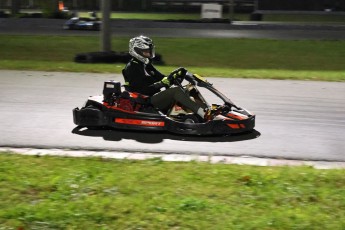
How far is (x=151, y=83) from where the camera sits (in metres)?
8.48

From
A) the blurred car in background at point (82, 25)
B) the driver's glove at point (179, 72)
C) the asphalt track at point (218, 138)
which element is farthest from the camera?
the blurred car in background at point (82, 25)

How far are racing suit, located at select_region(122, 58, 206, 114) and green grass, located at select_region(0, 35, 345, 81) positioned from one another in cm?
668

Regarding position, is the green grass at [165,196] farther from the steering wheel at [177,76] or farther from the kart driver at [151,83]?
the steering wheel at [177,76]

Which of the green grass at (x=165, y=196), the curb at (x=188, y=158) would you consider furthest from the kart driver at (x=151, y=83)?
the green grass at (x=165, y=196)

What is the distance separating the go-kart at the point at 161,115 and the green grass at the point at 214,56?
22.2 feet

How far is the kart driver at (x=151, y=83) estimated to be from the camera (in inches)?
320

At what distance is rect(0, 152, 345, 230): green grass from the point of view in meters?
4.67

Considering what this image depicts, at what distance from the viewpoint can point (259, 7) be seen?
49.1 meters

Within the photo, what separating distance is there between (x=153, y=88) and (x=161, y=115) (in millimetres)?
422

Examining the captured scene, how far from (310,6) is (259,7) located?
4.39m

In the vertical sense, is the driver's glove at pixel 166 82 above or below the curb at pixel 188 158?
above

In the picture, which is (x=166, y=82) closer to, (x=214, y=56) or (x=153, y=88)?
(x=153, y=88)

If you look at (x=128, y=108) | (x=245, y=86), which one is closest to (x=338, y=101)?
(x=245, y=86)

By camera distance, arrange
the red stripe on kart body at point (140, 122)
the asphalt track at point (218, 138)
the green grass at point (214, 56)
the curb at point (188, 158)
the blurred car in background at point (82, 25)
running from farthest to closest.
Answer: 1. the blurred car in background at point (82, 25)
2. the green grass at point (214, 56)
3. the red stripe on kart body at point (140, 122)
4. the asphalt track at point (218, 138)
5. the curb at point (188, 158)
